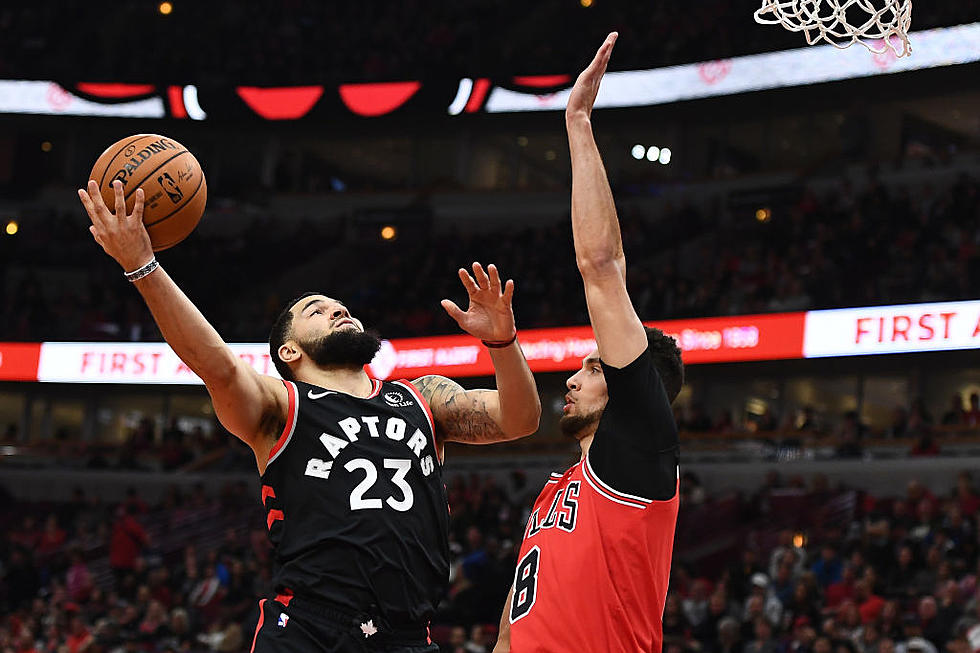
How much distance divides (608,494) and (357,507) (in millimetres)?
759

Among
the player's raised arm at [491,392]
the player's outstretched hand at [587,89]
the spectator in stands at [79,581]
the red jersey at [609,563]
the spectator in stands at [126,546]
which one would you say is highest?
the player's outstretched hand at [587,89]

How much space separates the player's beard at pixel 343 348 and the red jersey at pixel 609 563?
→ 2.80 ft

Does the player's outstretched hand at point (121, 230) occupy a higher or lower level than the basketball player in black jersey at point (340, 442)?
higher

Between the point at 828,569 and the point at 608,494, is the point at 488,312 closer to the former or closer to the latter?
the point at 608,494

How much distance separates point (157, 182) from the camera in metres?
4.07

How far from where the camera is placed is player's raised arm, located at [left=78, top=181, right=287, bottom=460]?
11.6 feet

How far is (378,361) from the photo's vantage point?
19500mm

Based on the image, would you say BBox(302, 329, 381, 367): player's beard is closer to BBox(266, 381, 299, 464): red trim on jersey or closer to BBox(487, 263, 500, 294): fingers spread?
BBox(266, 381, 299, 464): red trim on jersey

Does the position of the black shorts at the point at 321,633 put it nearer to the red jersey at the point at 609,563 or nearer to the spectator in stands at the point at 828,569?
the red jersey at the point at 609,563

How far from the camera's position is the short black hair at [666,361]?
3.93 metres

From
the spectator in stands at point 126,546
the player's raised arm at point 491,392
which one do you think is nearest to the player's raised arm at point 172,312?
the player's raised arm at point 491,392

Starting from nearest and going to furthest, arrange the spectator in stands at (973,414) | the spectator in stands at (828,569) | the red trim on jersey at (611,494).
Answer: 1. the red trim on jersey at (611,494)
2. the spectator in stands at (828,569)
3. the spectator in stands at (973,414)

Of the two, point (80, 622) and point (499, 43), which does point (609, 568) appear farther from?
point (499, 43)

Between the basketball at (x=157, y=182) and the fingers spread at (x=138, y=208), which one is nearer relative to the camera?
the fingers spread at (x=138, y=208)
